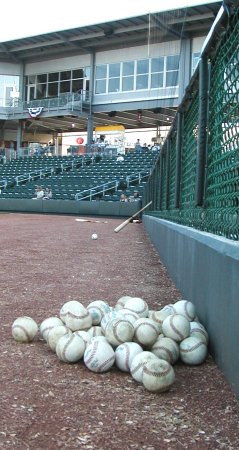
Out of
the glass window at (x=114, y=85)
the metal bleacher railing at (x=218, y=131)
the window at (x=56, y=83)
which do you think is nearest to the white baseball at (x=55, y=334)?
the metal bleacher railing at (x=218, y=131)

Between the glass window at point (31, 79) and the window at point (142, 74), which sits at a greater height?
the glass window at point (31, 79)

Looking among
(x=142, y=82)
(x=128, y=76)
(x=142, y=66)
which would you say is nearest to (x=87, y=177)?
(x=142, y=82)

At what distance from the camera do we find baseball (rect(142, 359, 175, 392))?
2289 millimetres

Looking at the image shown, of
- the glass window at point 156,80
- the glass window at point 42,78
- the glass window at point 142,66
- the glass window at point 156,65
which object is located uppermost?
the glass window at point 42,78

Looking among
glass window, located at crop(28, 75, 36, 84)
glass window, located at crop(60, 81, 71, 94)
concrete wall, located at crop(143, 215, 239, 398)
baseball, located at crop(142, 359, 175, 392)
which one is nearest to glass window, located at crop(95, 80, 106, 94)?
glass window, located at crop(60, 81, 71, 94)

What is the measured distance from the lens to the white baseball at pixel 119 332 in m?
2.71

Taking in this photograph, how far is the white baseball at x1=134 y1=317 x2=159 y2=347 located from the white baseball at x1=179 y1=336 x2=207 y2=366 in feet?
0.51

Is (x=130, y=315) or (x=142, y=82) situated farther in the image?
(x=142, y=82)

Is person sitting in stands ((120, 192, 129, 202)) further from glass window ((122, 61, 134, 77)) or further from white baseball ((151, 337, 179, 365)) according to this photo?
white baseball ((151, 337, 179, 365))

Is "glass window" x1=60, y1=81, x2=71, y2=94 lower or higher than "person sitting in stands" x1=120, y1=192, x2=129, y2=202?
higher

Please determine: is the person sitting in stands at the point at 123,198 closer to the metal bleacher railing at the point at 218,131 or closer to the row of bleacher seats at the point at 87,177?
the row of bleacher seats at the point at 87,177

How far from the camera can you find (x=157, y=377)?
90.2 inches

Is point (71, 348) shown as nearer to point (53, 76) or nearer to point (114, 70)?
point (114, 70)

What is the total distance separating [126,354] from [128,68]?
3835 centimetres
